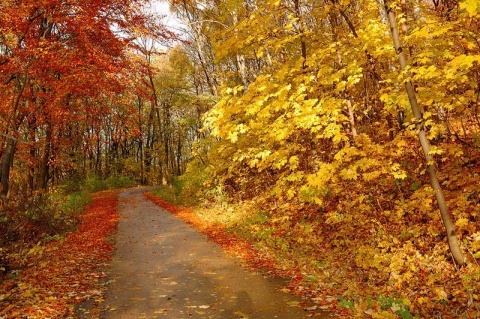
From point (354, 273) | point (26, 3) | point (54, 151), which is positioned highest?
point (26, 3)

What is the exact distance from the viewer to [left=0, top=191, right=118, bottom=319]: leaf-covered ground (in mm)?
5887

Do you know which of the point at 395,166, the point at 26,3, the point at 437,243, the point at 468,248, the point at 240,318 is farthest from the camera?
the point at 26,3

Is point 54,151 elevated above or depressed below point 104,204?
above

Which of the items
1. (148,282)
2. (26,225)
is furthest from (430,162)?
(26,225)

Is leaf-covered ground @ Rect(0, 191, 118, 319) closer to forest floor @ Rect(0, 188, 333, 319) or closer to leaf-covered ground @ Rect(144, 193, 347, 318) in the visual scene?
forest floor @ Rect(0, 188, 333, 319)

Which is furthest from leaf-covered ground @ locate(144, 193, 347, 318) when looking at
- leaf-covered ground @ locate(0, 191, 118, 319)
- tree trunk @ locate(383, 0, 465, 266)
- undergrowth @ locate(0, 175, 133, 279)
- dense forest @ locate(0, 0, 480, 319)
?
undergrowth @ locate(0, 175, 133, 279)

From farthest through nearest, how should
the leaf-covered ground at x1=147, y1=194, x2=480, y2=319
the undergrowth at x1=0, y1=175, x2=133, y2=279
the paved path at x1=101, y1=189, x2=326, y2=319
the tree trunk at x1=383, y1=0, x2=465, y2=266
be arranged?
the undergrowth at x1=0, y1=175, x2=133, y2=279 < the tree trunk at x1=383, y1=0, x2=465, y2=266 < the paved path at x1=101, y1=189, x2=326, y2=319 < the leaf-covered ground at x1=147, y1=194, x2=480, y2=319

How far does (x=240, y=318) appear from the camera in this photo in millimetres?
5441

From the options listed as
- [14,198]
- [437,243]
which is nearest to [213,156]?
[14,198]

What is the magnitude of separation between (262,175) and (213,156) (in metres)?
2.30

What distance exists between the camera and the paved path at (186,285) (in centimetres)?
576

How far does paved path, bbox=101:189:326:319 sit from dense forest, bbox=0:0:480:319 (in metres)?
1.01

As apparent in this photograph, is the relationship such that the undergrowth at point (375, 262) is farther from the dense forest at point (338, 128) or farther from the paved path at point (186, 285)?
the paved path at point (186, 285)

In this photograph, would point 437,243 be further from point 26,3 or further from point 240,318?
point 26,3
